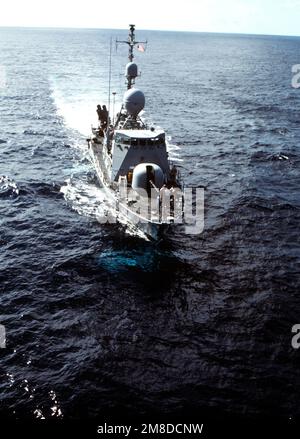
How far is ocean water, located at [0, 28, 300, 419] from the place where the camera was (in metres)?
16.5

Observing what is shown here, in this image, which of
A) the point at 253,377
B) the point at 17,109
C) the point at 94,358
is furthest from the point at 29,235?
the point at 17,109

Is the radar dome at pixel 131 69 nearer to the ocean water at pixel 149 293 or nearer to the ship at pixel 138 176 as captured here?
the ship at pixel 138 176

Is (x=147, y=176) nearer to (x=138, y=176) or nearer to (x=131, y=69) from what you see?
(x=138, y=176)

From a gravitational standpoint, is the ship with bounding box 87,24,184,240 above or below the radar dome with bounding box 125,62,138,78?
below

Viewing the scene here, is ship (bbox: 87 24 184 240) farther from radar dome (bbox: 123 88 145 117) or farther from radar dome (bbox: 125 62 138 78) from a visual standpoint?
radar dome (bbox: 125 62 138 78)

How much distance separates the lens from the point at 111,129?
38125mm

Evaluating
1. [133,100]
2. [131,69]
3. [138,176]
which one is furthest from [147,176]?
[131,69]

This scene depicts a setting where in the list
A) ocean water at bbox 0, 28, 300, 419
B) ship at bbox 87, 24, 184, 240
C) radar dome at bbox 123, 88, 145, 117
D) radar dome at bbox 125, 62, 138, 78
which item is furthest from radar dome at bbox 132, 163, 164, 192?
radar dome at bbox 125, 62, 138, 78

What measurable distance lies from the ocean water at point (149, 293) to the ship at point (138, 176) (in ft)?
5.84

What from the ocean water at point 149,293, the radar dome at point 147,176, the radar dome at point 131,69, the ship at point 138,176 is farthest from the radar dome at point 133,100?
the radar dome at point 147,176
